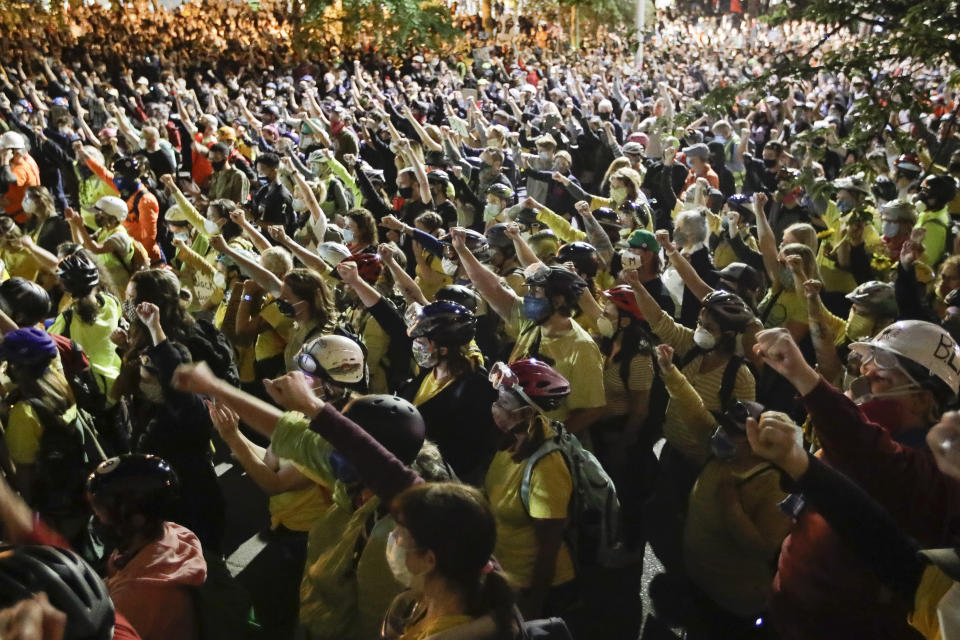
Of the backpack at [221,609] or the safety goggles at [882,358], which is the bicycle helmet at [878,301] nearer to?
the safety goggles at [882,358]

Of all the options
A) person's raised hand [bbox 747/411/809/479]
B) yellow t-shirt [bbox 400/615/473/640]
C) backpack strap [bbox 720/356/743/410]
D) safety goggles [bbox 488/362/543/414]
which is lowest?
backpack strap [bbox 720/356/743/410]

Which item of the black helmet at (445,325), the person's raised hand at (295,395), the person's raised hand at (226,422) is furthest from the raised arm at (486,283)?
the person's raised hand at (295,395)

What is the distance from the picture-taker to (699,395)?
14.3ft

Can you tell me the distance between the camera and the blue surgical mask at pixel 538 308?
4504 millimetres

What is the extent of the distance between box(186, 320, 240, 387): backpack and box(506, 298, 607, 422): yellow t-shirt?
59.8 inches

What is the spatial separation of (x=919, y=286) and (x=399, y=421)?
3.87 m

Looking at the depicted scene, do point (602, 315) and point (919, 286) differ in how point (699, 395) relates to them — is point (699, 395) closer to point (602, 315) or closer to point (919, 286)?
point (602, 315)

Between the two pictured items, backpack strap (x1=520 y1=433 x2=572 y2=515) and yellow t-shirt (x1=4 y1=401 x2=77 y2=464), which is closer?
backpack strap (x1=520 y1=433 x2=572 y2=515)

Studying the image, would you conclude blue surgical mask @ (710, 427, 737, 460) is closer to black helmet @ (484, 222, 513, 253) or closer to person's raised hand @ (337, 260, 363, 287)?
person's raised hand @ (337, 260, 363, 287)

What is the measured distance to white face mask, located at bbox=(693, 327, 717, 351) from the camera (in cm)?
439

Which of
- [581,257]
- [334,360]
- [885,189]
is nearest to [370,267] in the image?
[581,257]

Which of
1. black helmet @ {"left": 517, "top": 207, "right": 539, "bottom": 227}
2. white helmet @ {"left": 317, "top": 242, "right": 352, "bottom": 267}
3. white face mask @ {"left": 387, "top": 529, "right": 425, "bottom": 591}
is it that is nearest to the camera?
white face mask @ {"left": 387, "top": 529, "right": 425, "bottom": 591}

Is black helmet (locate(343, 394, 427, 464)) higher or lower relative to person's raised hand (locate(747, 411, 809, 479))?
lower

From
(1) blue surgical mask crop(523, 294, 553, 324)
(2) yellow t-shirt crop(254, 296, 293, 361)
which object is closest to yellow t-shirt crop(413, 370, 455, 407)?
(1) blue surgical mask crop(523, 294, 553, 324)
